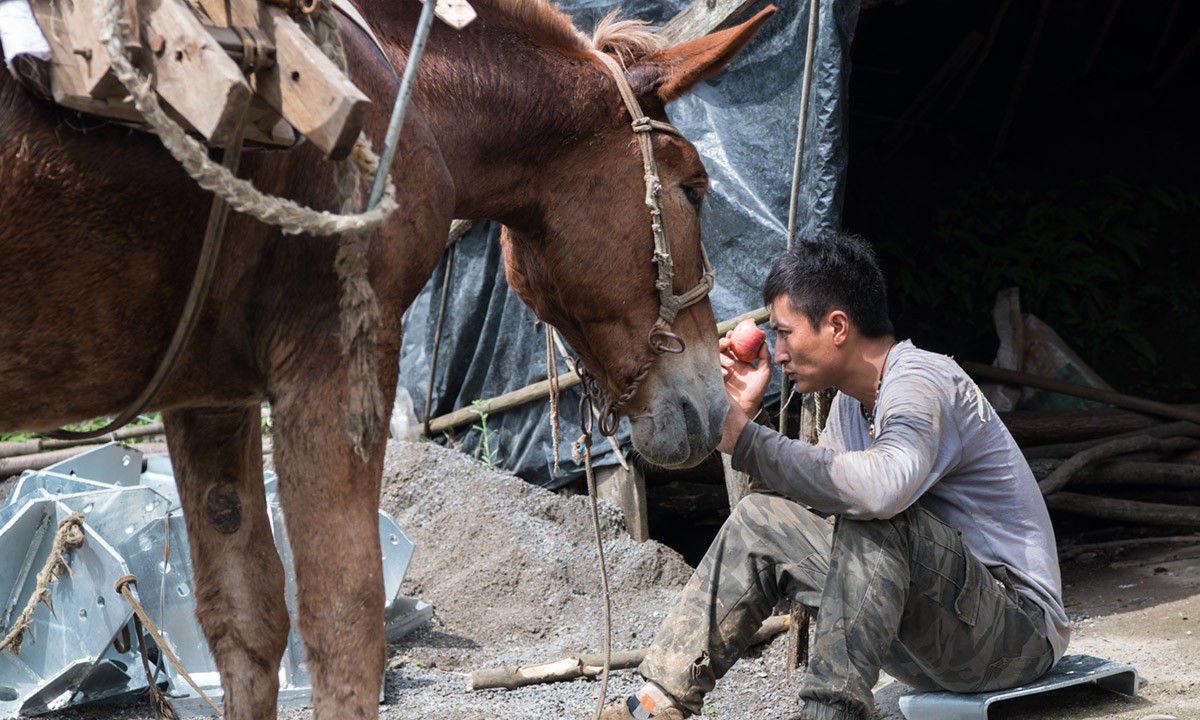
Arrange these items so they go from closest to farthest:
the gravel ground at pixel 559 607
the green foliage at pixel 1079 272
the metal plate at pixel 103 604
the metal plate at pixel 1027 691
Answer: the metal plate at pixel 1027 691 → the gravel ground at pixel 559 607 → the metal plate at pixel 103 604 → the green foliage at pixel 1079 272

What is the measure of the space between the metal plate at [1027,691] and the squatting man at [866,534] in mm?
37

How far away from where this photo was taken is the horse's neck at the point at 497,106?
258cm

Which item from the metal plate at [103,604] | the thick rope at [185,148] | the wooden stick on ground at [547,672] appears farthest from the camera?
the wooden stick on ground at [547,672]

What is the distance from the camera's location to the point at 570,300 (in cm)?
287

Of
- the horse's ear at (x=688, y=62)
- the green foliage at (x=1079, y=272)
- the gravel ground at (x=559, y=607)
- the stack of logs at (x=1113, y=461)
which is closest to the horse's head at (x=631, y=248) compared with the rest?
the horse's ear at (x=688, y=62)

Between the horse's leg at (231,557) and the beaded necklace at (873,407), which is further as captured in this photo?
the beaded necklace at (873,407)

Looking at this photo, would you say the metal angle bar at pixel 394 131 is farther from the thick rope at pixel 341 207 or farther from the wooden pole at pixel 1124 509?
the wooden pole at pixel 1124 509

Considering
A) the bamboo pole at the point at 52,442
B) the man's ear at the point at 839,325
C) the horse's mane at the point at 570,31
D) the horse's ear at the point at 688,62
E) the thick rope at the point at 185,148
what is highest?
the horse's mane at the point at 570,31

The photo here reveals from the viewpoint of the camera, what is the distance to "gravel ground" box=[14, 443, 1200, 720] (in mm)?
3938

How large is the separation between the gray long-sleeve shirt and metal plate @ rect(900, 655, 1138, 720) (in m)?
0.09

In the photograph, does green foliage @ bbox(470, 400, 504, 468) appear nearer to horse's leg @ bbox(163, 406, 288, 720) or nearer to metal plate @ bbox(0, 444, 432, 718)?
metal plate @ bbox(0, 444, 432, 718)

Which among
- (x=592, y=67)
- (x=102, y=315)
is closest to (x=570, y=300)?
(x=592, y=67)

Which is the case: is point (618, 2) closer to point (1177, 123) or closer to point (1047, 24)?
point (1047, 24)

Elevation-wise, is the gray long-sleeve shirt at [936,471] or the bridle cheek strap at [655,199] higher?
the bridle cheek strap at [655,199]
